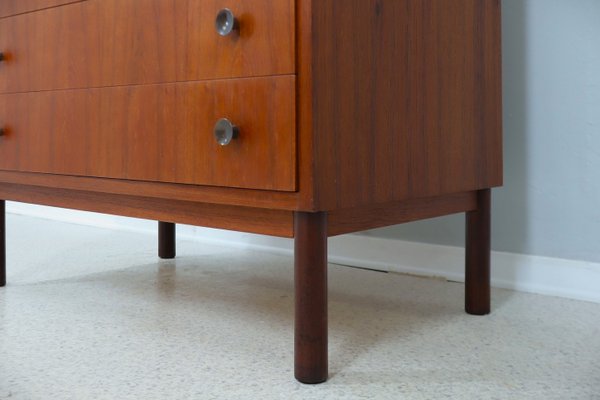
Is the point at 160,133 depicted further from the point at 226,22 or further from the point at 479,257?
the point at 479,257

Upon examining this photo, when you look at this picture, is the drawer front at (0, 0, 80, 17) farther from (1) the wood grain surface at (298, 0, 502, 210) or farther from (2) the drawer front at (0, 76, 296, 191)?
(1) the wood grain surface at (298, 0, 502, 210)

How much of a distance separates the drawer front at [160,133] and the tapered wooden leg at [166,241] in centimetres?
51

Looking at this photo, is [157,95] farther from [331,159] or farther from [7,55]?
[7,55]

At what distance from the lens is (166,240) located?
1.84 m

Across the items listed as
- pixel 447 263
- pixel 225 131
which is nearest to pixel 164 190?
pixel 225 131

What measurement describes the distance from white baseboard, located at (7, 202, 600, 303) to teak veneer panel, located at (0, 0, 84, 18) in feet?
2.86

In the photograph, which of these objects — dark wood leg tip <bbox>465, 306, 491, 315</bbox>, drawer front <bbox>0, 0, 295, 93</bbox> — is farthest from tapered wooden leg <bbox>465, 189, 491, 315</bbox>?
drawer front <bbox>0, 0, 295, 93</bbox>

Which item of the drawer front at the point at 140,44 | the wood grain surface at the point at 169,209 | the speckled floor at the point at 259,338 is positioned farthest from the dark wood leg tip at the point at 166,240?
the drawer front at the point at 140,44

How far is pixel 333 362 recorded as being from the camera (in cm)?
101

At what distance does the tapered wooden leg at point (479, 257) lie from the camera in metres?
1.27

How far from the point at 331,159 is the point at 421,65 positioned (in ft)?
0.98

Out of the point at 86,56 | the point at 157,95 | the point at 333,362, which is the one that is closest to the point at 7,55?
the point at 86,56

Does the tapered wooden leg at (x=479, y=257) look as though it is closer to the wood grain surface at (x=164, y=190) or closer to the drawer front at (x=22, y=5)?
the wood grain surface at (x=164, y=190)

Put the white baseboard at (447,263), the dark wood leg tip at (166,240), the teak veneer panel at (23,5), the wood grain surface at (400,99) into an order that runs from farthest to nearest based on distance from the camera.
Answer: the dark wood leg tip at (166,240)
the white baseboard at (447,263)
the teak veneer panel at (23,5)
the wood grain surface at (400,99)
